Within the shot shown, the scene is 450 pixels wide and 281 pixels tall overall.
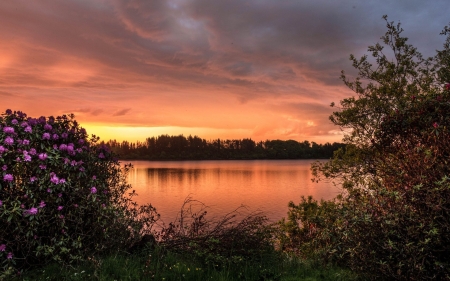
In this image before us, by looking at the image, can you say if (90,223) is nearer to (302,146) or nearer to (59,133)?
(59,133)

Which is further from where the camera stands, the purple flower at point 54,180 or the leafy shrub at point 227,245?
the leafy shrub at point 227,245

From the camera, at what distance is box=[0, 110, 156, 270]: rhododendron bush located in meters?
6.00

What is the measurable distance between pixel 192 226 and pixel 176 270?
228 cm

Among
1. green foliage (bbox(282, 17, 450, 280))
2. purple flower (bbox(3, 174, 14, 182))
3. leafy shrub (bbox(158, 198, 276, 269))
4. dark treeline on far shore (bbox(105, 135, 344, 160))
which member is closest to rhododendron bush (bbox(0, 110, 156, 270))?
purple flower (bbox(3, 174, 14, 182))

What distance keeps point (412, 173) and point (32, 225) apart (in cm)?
682

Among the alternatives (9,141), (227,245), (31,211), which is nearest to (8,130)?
(9,141)

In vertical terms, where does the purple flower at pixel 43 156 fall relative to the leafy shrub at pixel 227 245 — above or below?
above

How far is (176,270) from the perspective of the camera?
6.06 meters

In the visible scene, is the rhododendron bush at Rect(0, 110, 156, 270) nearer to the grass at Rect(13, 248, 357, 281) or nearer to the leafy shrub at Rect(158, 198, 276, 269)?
the grass at Rect(13, 248, 357, 281)

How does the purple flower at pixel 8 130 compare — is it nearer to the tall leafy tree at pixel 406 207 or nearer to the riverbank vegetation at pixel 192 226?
the riverbank vegetation at pixel 192 226

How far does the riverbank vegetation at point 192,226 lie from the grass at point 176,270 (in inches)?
1.0

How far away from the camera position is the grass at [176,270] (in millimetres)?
5850

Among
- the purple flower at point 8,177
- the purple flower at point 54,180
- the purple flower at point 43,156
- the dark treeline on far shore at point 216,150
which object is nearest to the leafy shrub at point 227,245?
the purple flower at point 54,180

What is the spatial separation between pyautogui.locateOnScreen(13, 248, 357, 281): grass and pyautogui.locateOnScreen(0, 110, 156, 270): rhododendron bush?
11.7 inches
